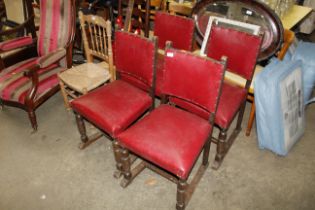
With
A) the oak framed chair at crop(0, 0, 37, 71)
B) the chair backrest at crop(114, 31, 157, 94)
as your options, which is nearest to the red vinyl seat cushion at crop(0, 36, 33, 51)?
the oak framed chair at crop(0, 0, 37, 71)

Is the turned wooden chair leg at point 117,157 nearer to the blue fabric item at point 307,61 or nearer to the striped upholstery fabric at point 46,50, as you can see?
the striped upholstery fabric at point 46,50

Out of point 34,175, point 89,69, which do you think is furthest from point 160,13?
point 34,175

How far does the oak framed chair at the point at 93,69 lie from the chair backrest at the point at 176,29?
48 centimetres

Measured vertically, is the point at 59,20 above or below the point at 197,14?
below

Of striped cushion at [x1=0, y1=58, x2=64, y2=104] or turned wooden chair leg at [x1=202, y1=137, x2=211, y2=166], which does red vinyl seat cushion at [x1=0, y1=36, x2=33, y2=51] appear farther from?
turned wooden chair leg at [x1=202, y1=137, x2=211, y2=166]

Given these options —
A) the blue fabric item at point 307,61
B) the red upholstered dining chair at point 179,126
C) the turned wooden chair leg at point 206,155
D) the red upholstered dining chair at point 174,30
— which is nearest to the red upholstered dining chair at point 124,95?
the red upholstered dining chair at point 179,126

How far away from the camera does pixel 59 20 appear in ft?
7.71

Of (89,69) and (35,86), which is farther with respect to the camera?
(89,69)

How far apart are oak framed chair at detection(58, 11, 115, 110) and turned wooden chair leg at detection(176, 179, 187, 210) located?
1115mm

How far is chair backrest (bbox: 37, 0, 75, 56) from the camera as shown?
227 cm

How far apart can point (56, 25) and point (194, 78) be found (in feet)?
5.22

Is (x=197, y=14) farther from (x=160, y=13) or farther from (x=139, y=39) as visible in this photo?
(x=139, y=39)

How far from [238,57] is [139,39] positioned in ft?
2.37

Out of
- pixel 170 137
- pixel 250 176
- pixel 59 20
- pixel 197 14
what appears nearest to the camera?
pixel 170 137
